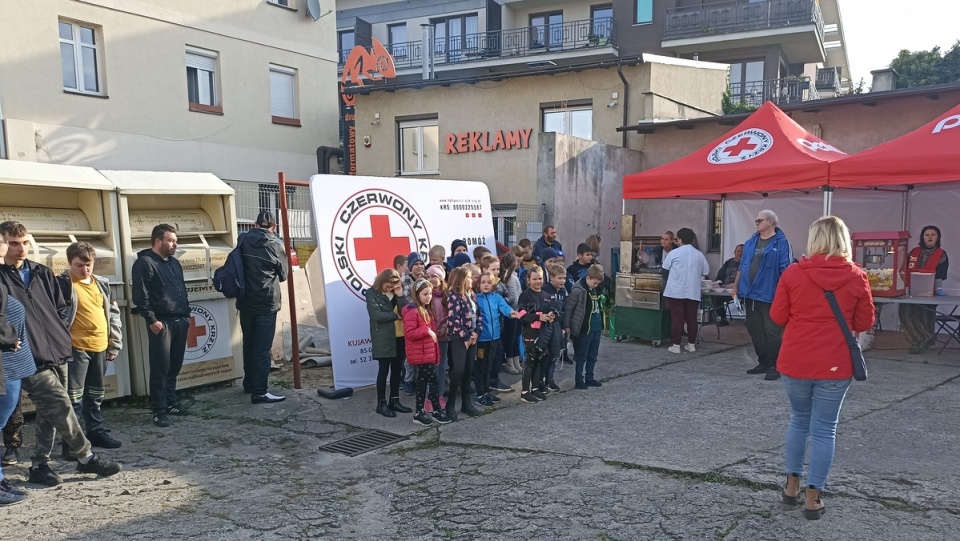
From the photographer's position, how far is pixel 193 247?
22.1 ft

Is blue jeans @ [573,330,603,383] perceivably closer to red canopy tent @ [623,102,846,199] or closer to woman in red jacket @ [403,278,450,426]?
woman in red jacket @ [403,278,450,426]

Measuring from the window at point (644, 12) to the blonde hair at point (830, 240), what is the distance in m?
22.9

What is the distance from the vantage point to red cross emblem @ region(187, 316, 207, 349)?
21.7 ft

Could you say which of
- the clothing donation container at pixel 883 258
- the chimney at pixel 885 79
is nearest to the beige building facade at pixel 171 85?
the chimney at pixel 885 79

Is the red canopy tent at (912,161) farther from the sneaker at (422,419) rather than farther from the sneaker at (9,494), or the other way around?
the sneaker at (9,494)

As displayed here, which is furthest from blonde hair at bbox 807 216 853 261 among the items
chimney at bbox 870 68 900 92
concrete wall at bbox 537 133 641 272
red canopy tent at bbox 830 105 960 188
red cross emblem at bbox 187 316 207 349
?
chimney at bbox 870 68 900 92

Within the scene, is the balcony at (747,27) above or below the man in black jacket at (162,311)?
above

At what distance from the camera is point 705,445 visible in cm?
495

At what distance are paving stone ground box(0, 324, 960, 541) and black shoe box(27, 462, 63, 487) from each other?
0.05 metres

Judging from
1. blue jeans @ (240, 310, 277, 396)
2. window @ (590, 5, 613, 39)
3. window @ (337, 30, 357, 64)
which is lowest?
blue jeans @ (240, 310, 277, 396)

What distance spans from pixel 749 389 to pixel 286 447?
174 inches

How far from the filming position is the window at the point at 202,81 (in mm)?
16438

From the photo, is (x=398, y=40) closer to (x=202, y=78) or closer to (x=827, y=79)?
(x=202, y=78)

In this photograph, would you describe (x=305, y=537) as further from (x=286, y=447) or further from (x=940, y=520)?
(x=940, y=520)
